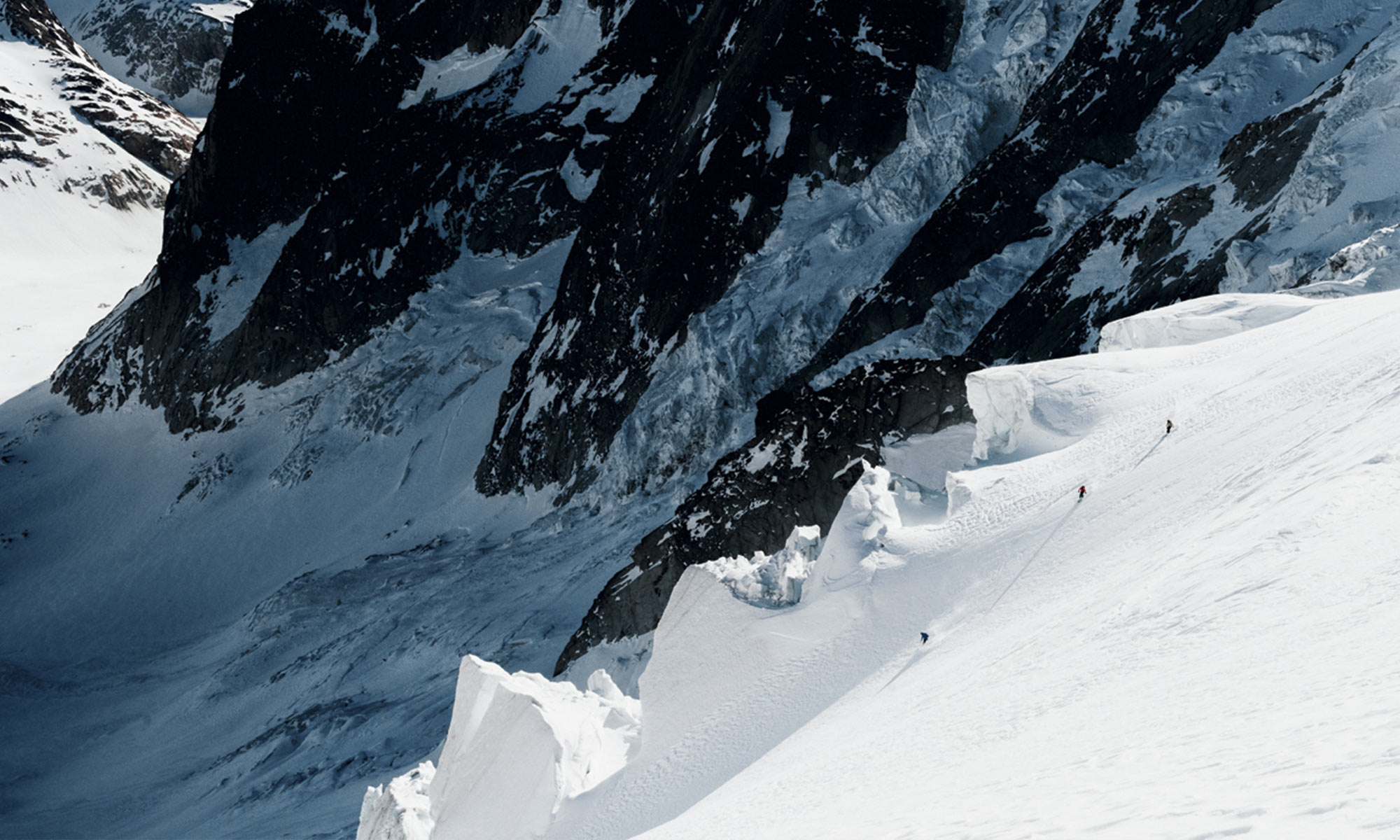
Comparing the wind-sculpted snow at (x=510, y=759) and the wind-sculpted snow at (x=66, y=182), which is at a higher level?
the wind-sculpted snow at (x=66, y=182)

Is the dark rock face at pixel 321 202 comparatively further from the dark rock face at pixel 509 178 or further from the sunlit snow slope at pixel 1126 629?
the sunlit snow slope at pixel 1126 629

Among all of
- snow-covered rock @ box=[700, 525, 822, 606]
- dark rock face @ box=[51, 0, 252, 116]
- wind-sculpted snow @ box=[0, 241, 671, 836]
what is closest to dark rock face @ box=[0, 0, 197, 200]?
dark rock face @ box=[51, 0, 252, 116]

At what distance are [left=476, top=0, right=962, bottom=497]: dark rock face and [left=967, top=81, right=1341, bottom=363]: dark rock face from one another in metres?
14.8

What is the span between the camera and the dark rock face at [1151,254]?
1307 inches

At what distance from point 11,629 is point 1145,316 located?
6107 cm

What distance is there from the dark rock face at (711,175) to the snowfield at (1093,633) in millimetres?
26410

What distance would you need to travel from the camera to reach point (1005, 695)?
44.9ft

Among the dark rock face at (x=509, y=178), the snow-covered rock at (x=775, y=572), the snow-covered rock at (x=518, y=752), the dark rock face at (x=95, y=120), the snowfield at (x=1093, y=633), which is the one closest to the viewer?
the snowfield at (x=1093, y=633)

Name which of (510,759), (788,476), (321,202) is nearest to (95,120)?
(321,202)

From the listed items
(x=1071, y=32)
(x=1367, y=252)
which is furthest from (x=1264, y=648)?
(x=1071, y=32)

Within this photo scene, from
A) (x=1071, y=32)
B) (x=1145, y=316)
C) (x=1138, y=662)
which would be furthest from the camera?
(x=1071, y=32)

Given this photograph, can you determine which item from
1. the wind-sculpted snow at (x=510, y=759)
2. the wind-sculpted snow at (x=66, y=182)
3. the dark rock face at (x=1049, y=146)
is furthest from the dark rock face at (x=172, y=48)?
the wind-sculpted snow at (x=510, y=759)

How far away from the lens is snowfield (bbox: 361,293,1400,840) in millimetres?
8352

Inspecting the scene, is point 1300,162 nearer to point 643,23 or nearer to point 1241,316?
point 1241,316
